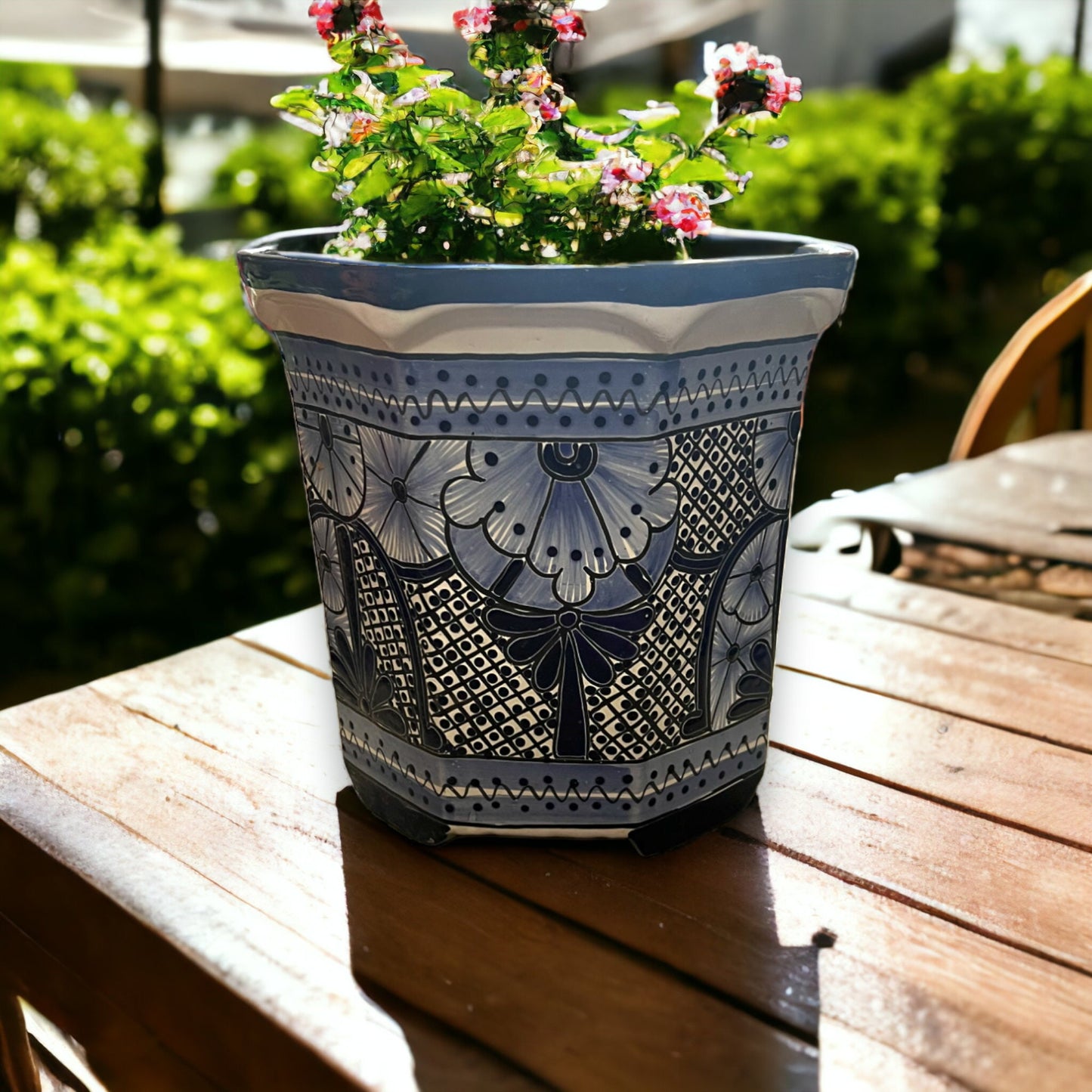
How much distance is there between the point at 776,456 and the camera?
2.45 ft

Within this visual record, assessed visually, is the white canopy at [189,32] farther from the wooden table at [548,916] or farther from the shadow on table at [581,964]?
the shadow on table at [581,964]

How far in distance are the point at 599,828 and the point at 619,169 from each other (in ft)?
1.33

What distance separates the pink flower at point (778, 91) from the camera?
687 mm

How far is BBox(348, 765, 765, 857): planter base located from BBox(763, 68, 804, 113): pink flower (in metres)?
0.44

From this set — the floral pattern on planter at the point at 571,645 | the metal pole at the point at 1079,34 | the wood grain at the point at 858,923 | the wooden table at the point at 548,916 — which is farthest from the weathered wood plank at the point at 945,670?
the metal pole at the point at 1079,34

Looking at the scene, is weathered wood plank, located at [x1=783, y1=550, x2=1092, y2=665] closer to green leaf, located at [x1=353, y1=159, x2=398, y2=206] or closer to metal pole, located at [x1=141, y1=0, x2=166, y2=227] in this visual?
green leaf, located at [x1=353, y1=159, x2=398, y2=206]

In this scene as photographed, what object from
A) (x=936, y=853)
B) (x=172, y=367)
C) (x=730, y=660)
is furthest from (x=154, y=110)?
(x=936, y=853)

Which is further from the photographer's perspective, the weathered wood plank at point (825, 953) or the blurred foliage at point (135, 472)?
the blurred foliage at point (135, 472)

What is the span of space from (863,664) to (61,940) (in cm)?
69

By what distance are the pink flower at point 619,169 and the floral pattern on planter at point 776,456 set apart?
0.55 feet

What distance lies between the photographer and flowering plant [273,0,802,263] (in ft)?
2.20

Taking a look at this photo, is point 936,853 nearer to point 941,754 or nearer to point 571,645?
point 941,754

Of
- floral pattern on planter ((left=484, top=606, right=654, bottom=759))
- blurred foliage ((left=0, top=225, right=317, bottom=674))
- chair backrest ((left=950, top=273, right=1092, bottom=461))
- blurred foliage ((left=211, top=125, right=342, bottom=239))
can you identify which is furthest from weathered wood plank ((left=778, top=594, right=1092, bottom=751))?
blurred foliage ((left=211, top=125, right=342, bottom=239))

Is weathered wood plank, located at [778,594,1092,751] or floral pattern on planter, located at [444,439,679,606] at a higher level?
floral pattern on planter, located at [444,439,679,606]
